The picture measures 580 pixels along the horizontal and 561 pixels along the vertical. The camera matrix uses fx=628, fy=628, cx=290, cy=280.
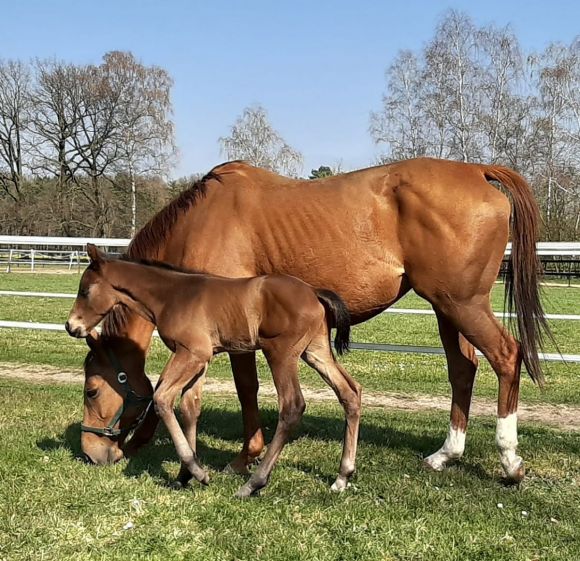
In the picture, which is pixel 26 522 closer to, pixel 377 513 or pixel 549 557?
pixel 377 513

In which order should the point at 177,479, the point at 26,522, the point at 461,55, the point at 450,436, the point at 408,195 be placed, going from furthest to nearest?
1. the point at 461,55
2. the point at 450,436
3. the point at 408,195
4. the point at 177,479
5. the point at 26,522

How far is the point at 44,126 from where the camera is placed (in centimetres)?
3697

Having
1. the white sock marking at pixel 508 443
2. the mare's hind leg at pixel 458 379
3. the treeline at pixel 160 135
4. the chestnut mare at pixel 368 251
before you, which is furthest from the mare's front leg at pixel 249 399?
the treeline at pixel 160 135

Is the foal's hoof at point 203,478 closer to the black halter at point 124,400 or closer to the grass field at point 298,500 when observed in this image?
the grass field at point 298,500

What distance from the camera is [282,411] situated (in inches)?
145

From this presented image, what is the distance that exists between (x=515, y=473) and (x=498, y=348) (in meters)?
0.82

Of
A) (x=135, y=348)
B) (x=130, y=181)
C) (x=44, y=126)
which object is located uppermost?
(x=44, y=126)

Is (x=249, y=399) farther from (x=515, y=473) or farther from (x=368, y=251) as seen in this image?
(x=515, y=473)

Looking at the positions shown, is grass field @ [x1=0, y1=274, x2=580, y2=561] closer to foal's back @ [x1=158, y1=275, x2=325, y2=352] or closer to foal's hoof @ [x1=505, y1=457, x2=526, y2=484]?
foal's hoof @ [x1=505, y1=457, x2=526, y2=484]

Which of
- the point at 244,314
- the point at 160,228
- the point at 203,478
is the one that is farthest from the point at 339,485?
the point at 160,228

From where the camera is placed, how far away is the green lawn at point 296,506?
3.04m

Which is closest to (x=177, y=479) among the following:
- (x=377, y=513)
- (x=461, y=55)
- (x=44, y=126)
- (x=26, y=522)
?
(x=26, y=522)

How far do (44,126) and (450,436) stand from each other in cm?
3732

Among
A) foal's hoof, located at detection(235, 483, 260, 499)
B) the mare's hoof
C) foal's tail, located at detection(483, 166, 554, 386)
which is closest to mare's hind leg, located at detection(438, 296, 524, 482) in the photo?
foal's tail, located at detection(483, 166, 554, 386)
